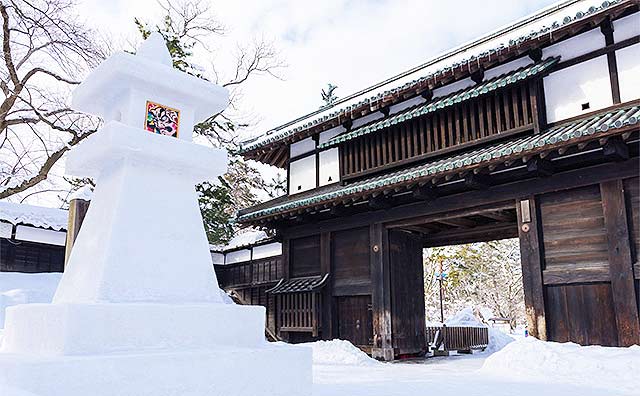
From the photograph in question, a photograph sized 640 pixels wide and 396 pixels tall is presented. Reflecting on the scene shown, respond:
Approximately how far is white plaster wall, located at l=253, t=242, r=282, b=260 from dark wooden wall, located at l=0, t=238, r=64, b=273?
5.36 meters

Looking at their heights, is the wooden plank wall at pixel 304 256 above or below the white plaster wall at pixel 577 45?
below

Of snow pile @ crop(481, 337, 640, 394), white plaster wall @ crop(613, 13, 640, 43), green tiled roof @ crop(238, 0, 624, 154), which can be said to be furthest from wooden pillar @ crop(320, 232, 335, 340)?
white plaster wall @ crop(613, 13, 640, 43)

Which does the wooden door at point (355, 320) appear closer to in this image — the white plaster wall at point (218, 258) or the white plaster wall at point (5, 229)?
the white plaster wall at point (218, 258)

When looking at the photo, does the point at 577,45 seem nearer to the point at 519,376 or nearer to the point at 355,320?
the point at 519,376

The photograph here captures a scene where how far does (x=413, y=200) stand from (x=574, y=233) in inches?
125

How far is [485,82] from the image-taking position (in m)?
8.97

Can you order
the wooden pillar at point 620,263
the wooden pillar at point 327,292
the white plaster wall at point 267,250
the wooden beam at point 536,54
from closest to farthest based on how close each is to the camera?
the wooden pillar at point 620,263
the wooden beam at point 536,54
the wooden pillar at point 327,292
the white plaster wall at point 267,250

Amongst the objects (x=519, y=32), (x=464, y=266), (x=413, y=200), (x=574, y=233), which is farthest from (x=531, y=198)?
(x=464, y=266)

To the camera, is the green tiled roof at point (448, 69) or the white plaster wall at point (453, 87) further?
the white plaster wall at point (453, 87)

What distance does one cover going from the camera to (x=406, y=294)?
1064 cm

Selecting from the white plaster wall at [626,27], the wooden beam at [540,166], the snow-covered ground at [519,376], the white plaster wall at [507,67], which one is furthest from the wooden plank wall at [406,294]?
the white plaster wall at [626,27]

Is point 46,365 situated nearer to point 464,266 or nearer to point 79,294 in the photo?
point 79,294

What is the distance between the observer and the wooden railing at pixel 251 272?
1316 cm

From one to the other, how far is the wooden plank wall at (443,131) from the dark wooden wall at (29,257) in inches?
329
